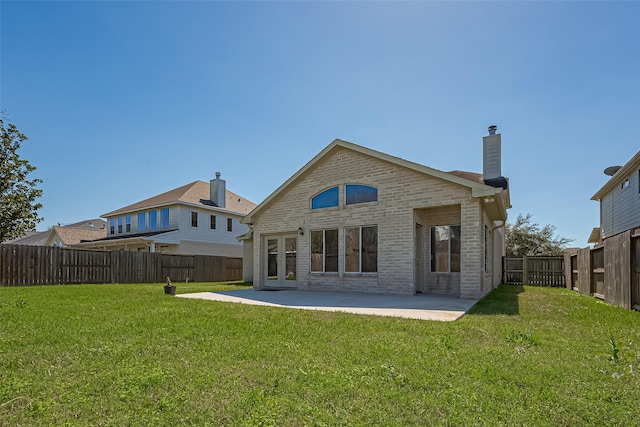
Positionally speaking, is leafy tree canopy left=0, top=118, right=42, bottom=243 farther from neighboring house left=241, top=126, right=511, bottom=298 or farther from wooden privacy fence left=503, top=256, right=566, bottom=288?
wooden privacy fence left=503, top=256, right=566, bottom=288

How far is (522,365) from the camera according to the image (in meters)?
4.07

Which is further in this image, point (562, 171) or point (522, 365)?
point (562, 171)

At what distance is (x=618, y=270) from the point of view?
9.62 m

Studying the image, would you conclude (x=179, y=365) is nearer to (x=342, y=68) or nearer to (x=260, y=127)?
(x=342, y=68)

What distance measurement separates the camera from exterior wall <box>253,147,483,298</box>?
10445 mm

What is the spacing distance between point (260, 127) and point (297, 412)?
45.2 ft

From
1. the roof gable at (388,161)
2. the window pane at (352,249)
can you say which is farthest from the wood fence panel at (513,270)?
the window pane at (352,249)

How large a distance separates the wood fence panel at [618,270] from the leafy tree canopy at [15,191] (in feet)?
102

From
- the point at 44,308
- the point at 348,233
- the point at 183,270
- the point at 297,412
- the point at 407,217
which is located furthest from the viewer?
the point at 183,270

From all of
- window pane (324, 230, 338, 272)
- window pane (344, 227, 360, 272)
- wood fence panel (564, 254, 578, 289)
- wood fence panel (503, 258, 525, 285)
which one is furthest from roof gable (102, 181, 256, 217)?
wood fence panel (564, 254, 578, 289)

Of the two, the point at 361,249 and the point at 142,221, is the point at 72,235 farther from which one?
the point at 361,249

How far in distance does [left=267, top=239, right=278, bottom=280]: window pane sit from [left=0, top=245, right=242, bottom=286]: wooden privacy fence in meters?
8.77

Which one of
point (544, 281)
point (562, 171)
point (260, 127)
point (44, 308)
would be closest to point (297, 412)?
point (44, 308)

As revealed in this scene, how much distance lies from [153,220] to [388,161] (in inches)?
854
